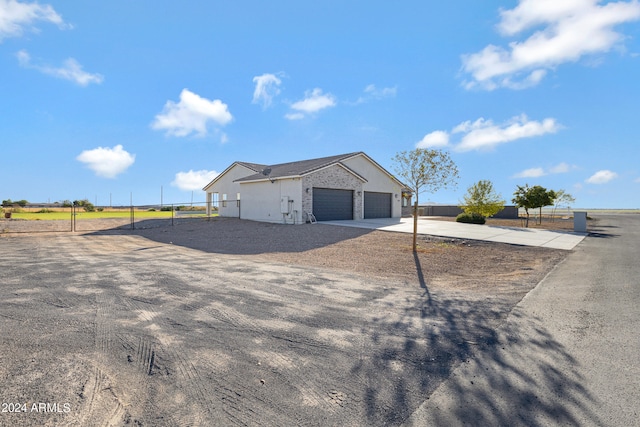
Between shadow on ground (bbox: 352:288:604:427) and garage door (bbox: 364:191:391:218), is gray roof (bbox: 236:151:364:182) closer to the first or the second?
garage door (bbox: 364:191:391:218)

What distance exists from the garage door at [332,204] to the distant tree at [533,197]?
1261 centimetres

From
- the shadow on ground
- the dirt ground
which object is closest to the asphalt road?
the shadow on ground

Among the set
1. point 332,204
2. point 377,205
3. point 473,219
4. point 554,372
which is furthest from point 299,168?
point 554,372

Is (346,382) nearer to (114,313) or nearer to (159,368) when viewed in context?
(159,368)

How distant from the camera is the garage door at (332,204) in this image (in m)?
22.2

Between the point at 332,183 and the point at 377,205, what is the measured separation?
20.8 feet

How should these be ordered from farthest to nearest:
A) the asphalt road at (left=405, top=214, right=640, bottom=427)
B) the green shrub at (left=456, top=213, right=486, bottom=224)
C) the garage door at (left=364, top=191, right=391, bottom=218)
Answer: the garage door at (left=364, top=191, right=391, bottom=218) → the green shrub at (left=456, top=213, right=486, bottom=224) → the asphalt road at (left=405, top=214, right=640, bottom=427)

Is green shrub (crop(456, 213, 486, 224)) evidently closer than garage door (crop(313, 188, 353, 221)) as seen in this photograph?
No

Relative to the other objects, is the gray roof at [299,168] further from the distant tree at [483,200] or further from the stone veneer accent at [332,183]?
the distant tree at [483,200]

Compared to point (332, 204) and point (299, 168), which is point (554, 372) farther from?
point (299, 168)

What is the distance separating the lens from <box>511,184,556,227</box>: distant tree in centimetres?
2325

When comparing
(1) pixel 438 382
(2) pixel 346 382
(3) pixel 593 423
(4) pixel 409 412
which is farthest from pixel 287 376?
(3) pixel 593 423

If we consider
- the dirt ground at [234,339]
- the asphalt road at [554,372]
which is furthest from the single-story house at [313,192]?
the asphalt road at [554,372]

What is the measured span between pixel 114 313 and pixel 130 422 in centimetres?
281
